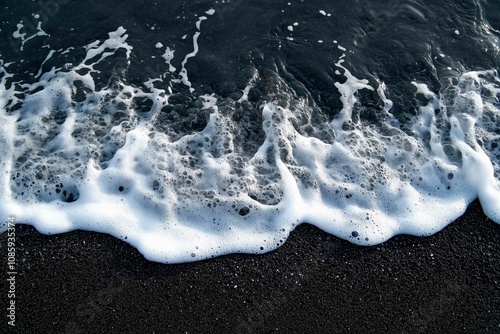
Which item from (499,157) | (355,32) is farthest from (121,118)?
(499,157)

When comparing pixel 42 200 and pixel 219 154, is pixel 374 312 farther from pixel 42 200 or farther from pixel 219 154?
pixel 42 200

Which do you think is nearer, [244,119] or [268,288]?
[268,288]

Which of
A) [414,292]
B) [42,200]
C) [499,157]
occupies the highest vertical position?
[499,157]

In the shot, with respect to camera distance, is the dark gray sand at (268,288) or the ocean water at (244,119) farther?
the ocean water at (244,119)

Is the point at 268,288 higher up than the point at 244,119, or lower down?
lower down
